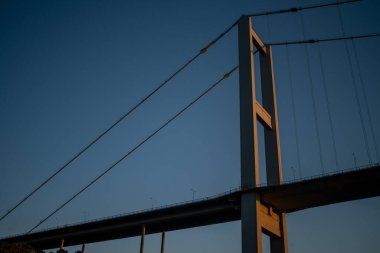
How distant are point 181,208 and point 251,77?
1937 cm

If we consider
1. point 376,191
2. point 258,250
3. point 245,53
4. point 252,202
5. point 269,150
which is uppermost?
point 245,53

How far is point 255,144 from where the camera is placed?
38125 mm

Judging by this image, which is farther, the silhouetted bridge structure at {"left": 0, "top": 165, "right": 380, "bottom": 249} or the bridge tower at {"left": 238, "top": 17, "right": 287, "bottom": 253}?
the silhouetted bridge structure at {"left": 0, "top": 165, "right": 380, "bottom": 249}

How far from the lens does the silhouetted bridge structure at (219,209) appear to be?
127 ft

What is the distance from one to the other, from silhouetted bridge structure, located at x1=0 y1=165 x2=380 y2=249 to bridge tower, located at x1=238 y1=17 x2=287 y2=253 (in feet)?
2.75

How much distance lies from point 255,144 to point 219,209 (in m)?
12.2

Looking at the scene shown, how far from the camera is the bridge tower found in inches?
1462

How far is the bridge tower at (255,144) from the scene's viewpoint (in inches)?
1462

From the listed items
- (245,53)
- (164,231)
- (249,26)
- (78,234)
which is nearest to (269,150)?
(245,53)

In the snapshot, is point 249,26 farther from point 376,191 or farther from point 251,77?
→ point 376,191

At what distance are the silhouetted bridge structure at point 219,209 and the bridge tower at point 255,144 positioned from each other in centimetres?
84

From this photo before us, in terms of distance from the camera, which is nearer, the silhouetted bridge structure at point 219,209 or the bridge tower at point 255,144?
the bridge tower at point 255,144

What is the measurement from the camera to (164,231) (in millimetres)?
60375

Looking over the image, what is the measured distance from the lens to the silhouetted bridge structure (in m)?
38.6
